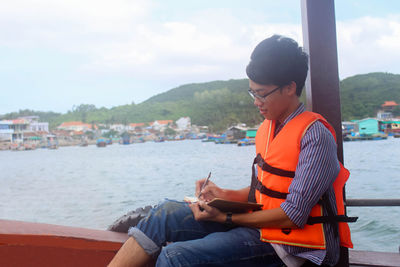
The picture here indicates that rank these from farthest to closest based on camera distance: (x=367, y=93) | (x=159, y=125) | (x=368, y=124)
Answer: (x=159, y=125) < (x=368, y=124) < (x=367, y=93)

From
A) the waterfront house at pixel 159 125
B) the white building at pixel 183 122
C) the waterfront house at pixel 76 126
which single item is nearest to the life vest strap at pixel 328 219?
the white building at pixel 183 122

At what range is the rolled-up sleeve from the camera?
100cm

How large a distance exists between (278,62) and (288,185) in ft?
1.23

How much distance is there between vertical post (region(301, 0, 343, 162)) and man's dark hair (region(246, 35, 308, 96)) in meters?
0.28

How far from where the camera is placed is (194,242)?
1077mm

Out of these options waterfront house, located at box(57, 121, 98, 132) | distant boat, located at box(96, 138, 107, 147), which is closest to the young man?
waterfront house, located at box(57, 121, 98, 132)

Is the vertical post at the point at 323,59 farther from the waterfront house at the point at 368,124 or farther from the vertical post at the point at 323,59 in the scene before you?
the waterfront house at the point at 368,124

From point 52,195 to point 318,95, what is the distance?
1174 inches

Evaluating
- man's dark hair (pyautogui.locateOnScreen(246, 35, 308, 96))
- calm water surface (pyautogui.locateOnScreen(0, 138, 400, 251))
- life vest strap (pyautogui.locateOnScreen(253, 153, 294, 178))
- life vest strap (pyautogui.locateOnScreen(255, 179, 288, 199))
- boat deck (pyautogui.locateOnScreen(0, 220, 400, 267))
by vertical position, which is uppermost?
man's dark hair (pyautogui.locateOnScreen(246, 35, 308, 96))

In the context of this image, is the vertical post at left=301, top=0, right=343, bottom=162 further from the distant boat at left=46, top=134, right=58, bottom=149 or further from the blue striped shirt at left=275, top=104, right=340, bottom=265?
the distant boat at left=46, top=134, right=58, bottom=149

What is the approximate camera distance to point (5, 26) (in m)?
65.3

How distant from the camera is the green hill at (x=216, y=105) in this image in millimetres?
6027

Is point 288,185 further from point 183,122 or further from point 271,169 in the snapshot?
point 183,122

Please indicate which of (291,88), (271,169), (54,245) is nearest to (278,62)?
(291,88)
